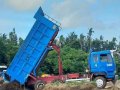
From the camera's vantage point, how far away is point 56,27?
1873 centimetres

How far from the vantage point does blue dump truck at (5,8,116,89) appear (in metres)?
18.8

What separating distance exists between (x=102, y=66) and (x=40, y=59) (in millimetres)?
3299

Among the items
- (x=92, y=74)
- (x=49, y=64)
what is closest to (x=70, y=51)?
(x=49, y=64)

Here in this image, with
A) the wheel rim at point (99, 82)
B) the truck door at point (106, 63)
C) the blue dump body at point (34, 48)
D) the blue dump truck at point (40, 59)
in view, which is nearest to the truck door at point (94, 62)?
the blue dump truck at point (40, 59)

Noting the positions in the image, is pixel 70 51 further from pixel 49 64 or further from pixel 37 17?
pixel 37 17

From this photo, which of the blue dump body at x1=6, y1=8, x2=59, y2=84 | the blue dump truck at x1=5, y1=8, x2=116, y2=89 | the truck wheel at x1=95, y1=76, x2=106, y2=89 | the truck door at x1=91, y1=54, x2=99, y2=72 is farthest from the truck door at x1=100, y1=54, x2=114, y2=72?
the blue dump body at x1=6, y1=8, x2=59, y2=84

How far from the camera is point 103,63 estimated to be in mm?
18750

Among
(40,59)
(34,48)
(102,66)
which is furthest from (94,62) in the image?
(34,48)

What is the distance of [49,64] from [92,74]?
15.6 meters

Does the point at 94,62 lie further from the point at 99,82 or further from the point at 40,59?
the point at 40,59

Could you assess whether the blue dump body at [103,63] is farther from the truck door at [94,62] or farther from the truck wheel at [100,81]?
the truck wheel at [100,81]

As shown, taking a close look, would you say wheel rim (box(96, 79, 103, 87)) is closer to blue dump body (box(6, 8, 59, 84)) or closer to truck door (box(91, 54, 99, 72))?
truck door (box(91, 54, 99, 72))

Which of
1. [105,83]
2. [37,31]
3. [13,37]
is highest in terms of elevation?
[13,37]

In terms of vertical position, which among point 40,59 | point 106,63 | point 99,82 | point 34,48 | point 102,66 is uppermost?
point 34,48
